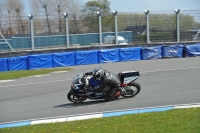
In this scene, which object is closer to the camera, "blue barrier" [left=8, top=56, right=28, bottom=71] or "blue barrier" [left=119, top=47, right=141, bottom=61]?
"blue barrier" [left=8, top=56, right=28, bottom=71]

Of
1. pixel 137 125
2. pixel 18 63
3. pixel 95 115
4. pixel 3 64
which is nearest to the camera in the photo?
pixel 137 125

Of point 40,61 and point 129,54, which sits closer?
point 40,61

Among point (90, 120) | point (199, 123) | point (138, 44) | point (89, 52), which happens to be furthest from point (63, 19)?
point (199, 123)

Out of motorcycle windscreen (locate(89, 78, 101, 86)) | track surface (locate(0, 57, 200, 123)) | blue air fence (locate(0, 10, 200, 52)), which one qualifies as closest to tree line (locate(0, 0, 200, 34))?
blue air fence (locate(0, 10, 200, 52))

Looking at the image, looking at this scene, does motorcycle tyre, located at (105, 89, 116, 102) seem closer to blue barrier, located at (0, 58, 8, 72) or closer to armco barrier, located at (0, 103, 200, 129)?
armco barrier, located at (0, 103, 200, 129)

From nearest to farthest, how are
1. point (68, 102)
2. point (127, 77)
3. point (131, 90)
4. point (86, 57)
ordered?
point (127, 77), point (131, 90), point (68, 102), point (86, 57)

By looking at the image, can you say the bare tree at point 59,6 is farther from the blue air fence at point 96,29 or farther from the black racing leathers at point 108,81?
the black racing leathers at point 108,81

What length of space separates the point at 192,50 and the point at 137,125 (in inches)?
897

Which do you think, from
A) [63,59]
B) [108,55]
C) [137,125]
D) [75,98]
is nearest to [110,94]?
[75,98]

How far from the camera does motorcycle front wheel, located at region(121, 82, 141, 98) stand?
13516mm

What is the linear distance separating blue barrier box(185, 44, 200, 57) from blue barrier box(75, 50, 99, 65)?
7.11 metres

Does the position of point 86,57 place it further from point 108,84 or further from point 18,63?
point 108,84

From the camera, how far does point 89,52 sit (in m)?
29.3

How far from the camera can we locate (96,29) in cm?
3212
